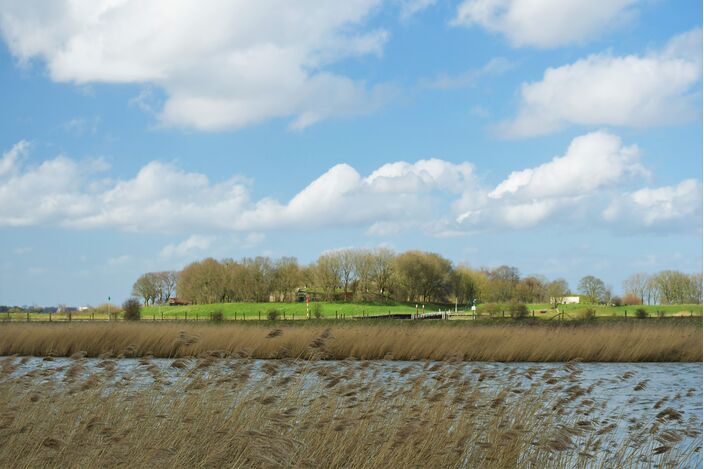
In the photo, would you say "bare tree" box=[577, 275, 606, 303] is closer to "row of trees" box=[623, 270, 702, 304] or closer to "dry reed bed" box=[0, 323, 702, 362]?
"row of trees" box=[623, 270, 702, 304]

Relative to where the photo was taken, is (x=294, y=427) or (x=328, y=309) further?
(x=328, y=309)

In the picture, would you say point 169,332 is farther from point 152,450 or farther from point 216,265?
point 216,265

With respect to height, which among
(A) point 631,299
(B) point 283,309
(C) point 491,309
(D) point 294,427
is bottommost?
(B) point 283,309

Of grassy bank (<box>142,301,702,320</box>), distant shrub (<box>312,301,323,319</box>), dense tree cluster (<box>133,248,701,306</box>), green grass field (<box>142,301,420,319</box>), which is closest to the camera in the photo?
distant shrub (<box>312,301,323,319</box>)

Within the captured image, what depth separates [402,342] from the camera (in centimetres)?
2128

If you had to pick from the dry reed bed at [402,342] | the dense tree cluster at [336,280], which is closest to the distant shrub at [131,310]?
the dry reed bed at [402,342]

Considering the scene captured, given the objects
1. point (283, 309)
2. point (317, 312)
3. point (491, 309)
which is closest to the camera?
point (317, 312)

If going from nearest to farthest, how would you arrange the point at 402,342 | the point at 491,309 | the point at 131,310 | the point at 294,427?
the point at 294,427
the point at 402,342
the point at 131,310
the point at 491,309

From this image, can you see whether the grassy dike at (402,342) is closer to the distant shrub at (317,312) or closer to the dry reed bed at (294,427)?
the dry reed bed at (294,427)

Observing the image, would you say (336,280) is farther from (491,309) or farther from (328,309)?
(491,309)

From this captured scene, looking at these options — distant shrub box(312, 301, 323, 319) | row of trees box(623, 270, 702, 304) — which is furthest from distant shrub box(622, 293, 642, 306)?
distant shrub box(312, 301, 323, 319)

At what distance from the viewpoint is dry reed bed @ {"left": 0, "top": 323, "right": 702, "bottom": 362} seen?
20734 mm

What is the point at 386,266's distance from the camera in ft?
316

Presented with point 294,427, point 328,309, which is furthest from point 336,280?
point 294,427
